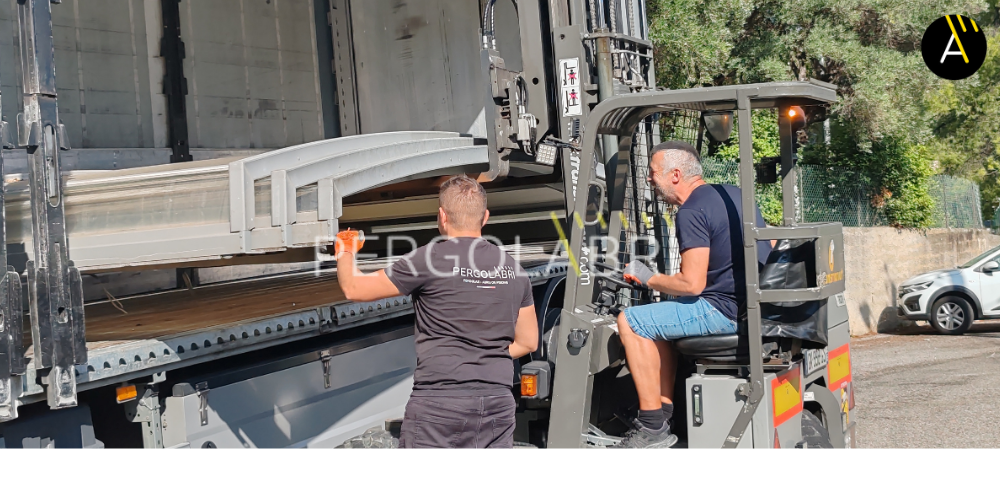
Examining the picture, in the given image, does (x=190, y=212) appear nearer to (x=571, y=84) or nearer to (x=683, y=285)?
(x=683, y=285)

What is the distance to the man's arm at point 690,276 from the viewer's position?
4.14 metres

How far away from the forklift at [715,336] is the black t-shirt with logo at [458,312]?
0.90 m

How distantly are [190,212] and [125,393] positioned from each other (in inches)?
30.3

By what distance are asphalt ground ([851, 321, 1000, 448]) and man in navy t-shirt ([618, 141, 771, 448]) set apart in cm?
418

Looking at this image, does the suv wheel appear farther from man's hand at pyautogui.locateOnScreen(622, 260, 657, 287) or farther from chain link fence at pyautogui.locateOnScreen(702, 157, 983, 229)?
man's hand at pyautogui.locateOnScreen(622, 260, 657, 287)

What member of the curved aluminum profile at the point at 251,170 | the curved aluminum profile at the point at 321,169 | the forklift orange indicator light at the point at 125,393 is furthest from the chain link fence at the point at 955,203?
the forklift orange indicator light at the point at 125,393

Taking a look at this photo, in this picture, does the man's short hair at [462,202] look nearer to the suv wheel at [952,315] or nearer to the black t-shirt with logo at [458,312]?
the black t-shirt with logo at [458,312]

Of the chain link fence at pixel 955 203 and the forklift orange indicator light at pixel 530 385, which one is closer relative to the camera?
the forklift orange indicator light at pixel 530 385

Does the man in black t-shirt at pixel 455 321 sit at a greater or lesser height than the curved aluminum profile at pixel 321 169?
lesser

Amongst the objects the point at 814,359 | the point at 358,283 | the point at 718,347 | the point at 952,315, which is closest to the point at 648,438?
the point at 718,347

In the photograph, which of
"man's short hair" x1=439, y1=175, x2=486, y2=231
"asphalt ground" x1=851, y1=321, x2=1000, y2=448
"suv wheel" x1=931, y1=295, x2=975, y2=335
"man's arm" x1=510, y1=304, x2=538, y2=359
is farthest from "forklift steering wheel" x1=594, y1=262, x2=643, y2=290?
"suv wheel" x1=931, y1=295, x2=975, y2=335

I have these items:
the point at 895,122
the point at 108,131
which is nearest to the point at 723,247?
the point at 108,131

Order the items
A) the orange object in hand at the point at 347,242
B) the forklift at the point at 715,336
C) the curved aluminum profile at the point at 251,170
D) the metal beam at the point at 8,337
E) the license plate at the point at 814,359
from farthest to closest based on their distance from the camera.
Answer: the license plate at the point at 814,359 < the forklift at the point at 715,336 < the orange object in hand at the point at 347,242 < the curved aluminum profile at the point at 251,170 < the metal beam at the point at 8,337

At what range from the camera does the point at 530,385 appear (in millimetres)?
4625
